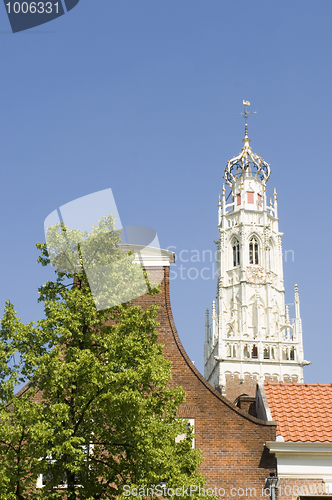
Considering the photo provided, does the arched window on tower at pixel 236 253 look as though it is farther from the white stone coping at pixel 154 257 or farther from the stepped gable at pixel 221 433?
the stepped gable at pixel 221 433

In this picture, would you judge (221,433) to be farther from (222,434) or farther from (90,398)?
(90,398)

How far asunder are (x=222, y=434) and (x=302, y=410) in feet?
9.16

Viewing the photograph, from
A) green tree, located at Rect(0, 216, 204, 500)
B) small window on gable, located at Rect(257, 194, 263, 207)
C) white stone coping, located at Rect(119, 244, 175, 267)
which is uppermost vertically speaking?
small window on gable, located at Rect(257, 194, 263, 207)

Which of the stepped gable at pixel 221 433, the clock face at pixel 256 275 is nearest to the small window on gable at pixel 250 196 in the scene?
the clock face at pixel 256 275

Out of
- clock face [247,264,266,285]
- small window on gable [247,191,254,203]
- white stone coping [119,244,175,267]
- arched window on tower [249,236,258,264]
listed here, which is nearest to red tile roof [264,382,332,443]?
white stone coping [119,244,175,267]

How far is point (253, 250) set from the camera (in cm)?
9031

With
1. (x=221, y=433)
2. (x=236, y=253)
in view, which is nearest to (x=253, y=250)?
(x=236, y=253)

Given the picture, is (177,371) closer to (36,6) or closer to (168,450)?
(168,450)

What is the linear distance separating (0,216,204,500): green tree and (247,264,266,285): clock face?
241ft

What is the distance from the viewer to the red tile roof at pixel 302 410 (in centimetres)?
1739

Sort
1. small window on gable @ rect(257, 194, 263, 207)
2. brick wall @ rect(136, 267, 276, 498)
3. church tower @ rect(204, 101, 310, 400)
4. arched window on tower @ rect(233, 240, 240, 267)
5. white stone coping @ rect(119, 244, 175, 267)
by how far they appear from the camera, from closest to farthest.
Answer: brick wall @ rect(136, 267, 276, 498)
white stone coping @ rect(119, 244, 175, 267)
church tower @ rect(204, 101, 310, 400)
arched window on tower @ rect(233, 240, 240, 267)
small window on gable @ rect(257, 194, 263, 207)

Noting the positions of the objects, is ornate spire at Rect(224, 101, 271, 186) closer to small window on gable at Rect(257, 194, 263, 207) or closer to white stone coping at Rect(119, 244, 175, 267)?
small window on gable at Rect(257, 194, 263, 207)

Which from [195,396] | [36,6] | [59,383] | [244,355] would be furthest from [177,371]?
[244,355]

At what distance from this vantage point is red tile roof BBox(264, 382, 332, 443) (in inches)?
685
